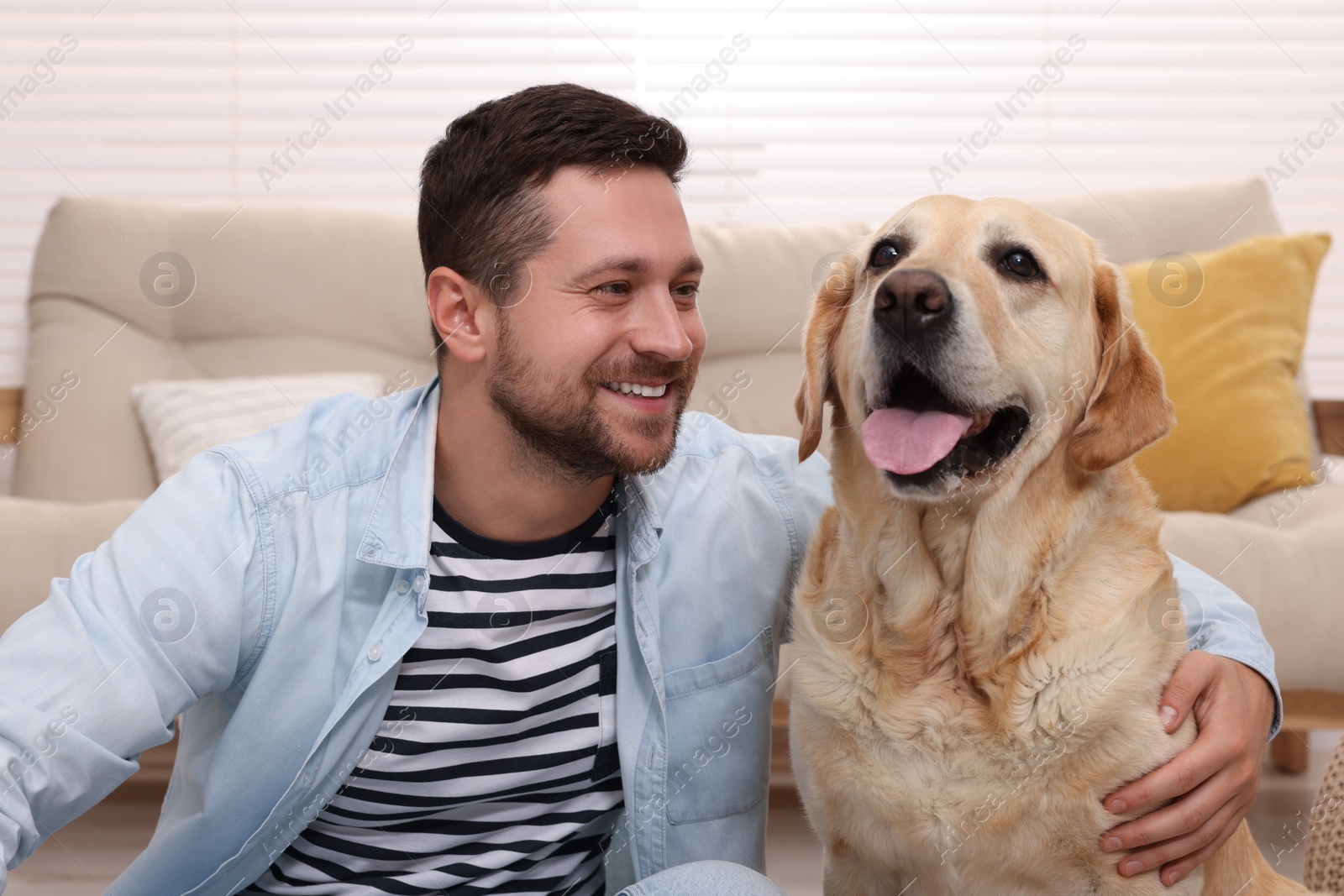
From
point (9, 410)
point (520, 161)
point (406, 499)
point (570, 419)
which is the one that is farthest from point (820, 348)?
point (9, 410)

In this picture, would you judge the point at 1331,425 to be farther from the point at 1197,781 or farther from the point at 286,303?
the point at 286,303

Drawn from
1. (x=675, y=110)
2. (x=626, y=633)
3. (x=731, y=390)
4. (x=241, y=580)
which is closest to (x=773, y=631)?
(x=626, y=633)

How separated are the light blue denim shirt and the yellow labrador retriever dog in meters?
0.15

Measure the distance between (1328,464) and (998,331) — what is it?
189 centimetres

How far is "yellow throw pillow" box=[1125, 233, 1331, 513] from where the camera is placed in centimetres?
231

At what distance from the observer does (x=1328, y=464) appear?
8.50ft

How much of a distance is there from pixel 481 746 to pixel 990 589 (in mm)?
655

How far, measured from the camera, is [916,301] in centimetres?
117

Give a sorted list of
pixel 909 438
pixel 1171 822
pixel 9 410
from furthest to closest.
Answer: pixel 9 410 → pixel 909 438 → pixel 1171 822

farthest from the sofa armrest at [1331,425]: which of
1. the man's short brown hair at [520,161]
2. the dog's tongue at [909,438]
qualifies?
the man's short brown hair at [520,161]

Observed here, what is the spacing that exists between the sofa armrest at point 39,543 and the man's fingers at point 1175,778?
68.5 inches

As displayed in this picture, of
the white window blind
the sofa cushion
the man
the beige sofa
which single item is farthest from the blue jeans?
the white window blind

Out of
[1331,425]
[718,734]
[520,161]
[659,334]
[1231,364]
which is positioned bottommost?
[1331,425]

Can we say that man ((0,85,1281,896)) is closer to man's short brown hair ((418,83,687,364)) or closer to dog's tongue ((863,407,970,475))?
man's short brown hair ((418,83,687,364))
